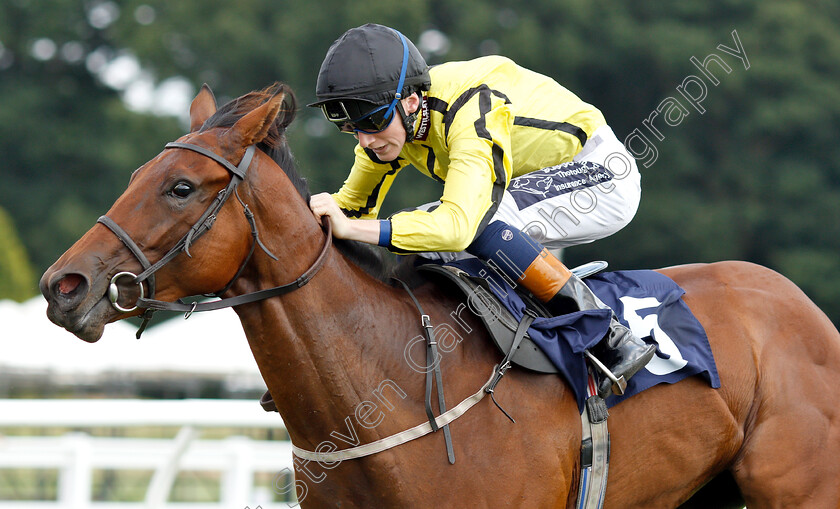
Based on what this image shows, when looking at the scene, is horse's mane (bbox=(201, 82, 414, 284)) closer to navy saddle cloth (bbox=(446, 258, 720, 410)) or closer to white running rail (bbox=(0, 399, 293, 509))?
navy saddle cloth (bbox=(446, 258, 720, 410))

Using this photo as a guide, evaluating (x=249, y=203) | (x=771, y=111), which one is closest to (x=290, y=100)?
(x=249, y=203)

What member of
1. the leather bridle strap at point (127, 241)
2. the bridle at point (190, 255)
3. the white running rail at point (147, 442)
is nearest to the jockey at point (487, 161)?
the bridle at point (190, 255)

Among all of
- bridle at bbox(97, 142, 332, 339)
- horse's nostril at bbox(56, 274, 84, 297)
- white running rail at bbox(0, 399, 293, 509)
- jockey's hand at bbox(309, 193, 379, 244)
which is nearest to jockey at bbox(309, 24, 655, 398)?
jockey's hand at bbox(309, 193, 379, 244)

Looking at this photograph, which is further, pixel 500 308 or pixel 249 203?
pixel 500 308

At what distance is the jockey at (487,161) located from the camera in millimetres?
2932

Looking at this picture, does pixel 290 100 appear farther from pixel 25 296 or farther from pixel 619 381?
pixel 25 296

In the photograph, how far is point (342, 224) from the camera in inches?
115

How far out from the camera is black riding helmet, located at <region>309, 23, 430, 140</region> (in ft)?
9.84

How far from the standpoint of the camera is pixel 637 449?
325 cm

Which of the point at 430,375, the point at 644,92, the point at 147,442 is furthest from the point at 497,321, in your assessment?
the point at 644,92

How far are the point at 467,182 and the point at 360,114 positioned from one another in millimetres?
428

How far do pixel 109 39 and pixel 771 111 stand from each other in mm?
17876

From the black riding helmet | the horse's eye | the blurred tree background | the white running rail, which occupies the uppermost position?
the black riding helmet

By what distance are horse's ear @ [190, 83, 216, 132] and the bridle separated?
0.86ft
